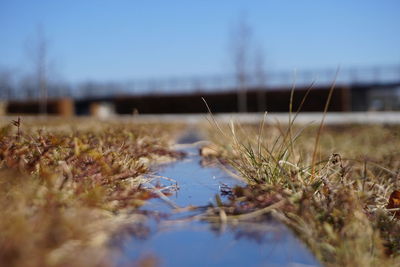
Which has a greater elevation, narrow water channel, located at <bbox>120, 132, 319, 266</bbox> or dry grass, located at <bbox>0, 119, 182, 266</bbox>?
dry grass, located at <bbox>0, 119, 182, 266</bbox>

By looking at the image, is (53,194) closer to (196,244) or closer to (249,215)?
(196,244)

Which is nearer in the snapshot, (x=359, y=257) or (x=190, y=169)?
(x=359, y=257)

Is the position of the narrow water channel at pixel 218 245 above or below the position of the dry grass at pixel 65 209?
below

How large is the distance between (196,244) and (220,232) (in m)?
0.09

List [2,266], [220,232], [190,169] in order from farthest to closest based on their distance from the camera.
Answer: [190,169] < [220,232] < [2,266]

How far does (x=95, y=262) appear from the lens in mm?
623

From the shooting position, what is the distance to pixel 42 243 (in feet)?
1.99

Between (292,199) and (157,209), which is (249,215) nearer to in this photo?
(292,199)

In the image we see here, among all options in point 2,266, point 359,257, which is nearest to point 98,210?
point 2,266

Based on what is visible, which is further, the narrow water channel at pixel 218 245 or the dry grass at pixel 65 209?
the narrow water channel at pixel 218 245

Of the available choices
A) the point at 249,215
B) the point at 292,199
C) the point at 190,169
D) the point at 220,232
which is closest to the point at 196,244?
the point at 220,232


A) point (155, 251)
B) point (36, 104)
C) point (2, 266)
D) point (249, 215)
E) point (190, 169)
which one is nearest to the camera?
point (2, 266)

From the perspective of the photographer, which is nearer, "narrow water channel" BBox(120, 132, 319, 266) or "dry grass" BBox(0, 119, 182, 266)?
"dry grass" BBox(0, 119, 182, 266)

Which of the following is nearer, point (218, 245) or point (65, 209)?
point (218, 245)
